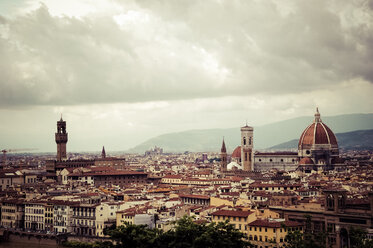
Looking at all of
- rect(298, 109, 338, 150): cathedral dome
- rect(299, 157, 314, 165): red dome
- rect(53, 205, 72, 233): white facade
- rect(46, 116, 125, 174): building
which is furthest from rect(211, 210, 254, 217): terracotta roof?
rect(298, 109, 338, 150): cathedral dome

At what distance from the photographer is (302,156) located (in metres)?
154

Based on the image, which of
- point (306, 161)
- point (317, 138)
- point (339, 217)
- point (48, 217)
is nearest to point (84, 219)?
point (48, 217)

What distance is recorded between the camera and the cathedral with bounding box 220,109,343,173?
151 m

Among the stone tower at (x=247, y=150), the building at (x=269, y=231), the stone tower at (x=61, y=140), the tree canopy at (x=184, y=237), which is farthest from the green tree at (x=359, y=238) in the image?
the stone tower at (x=61, y=140)

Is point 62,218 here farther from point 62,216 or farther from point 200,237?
point 200,237

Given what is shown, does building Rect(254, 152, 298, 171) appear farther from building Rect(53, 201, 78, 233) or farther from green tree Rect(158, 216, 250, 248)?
green tree Rect(158, 216, 250, 248)

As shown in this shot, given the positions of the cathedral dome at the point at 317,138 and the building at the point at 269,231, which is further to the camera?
the cathedral dome at the point at 317,138

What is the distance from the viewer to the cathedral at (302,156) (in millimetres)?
150875

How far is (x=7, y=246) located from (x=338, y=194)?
38.8m

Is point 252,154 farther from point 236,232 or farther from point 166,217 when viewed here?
point 236,232

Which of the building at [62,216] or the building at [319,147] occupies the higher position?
the building at [319,147]

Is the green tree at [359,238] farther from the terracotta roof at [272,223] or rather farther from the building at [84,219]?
the building at [84,219]

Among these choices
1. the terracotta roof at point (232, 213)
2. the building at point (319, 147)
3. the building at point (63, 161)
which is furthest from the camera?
the building at point (319, 147)

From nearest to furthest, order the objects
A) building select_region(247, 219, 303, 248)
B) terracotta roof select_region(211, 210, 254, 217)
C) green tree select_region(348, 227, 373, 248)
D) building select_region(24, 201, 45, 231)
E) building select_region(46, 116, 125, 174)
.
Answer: green tree select_region(348, 227, 373, 248), building select_region(247, 219, 303, 248), terracotta roof select_region(211, 210, 254, 217), building select_region(24, 201, 45, 231), building select_region(46, 116, 125, 174)
